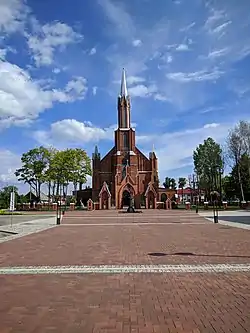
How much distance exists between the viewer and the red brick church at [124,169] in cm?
7544

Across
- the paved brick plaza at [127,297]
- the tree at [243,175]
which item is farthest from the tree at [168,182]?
the paved brick plaza at [127,297]

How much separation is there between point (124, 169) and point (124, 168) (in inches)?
9.0

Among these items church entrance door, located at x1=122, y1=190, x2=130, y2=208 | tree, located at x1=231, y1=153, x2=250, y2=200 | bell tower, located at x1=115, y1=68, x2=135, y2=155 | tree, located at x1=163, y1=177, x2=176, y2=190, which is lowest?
church entrance door, located at x1=122, y1=190, x2=130, y2=208

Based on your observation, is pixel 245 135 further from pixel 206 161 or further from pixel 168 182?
pixel 168 182

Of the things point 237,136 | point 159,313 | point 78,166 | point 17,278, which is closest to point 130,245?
point 17,278

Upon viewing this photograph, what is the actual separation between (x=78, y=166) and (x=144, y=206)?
634 inches

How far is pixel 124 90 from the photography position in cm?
8744

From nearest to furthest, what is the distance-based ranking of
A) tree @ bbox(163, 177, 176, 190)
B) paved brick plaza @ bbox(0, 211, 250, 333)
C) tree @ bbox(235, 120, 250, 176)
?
1. paved brick plaza @ bbox(0, 211, 250, 333)
2. tree @ bbox(235, 120, 250, 176)
3. tree @ bbox(163, 177, 176, 190)

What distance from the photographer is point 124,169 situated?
7900 centimetres

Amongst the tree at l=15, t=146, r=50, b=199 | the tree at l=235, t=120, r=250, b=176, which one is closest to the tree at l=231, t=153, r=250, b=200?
the tree at l=235, t=120, r=250, b=176

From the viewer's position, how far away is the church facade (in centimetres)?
7538

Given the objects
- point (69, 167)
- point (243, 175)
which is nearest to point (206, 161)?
point (243, 175)

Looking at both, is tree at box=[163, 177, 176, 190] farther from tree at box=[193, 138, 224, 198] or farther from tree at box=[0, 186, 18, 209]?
tree at box=[0, 186, 18, 209]

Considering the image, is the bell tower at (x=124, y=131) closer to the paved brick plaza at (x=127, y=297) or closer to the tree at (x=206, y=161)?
the tree at (x=206, y=161)
